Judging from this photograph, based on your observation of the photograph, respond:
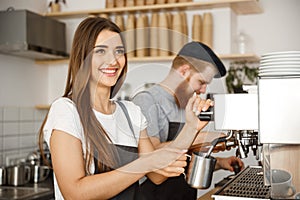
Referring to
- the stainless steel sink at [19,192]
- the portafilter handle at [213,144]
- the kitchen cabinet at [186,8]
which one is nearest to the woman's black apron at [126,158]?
the portafilter handle at [213,144]

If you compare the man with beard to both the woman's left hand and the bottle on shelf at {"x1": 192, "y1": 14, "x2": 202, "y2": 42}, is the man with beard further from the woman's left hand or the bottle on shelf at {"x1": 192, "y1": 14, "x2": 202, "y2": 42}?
the bottle on shelf at {"x1": 192, "y1": 14, "x2": 202, "y2": 42}

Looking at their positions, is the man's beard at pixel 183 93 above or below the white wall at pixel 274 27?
below

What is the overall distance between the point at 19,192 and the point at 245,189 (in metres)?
1.41

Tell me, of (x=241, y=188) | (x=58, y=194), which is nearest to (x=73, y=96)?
(x=58, y=194)

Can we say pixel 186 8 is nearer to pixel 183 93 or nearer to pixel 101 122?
pixel 101 122

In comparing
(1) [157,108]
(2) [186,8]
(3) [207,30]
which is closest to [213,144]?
(1) [157,108]

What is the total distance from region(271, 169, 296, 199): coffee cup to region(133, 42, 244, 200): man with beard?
254 millimetres

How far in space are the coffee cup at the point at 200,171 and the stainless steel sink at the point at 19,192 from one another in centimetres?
144

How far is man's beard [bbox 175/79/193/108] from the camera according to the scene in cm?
137

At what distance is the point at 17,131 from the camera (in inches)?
126

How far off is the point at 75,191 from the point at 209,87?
47 centimetres

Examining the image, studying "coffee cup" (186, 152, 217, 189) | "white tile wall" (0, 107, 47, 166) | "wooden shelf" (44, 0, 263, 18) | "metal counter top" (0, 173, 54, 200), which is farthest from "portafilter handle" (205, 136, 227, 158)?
"white tile wall" (0, 107, 47, 166)

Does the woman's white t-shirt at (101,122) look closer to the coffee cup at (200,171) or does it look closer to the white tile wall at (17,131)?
the coffee cup at (200,171)

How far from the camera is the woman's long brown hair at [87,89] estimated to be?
149 centimetres
